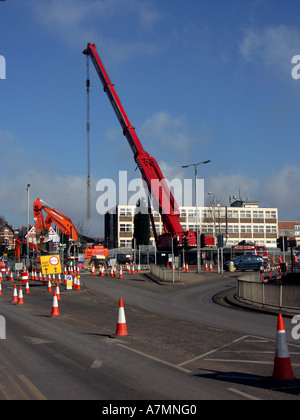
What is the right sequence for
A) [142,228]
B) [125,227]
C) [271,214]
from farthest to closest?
1. [271,214]
2. [125,227]
3. [142,228]

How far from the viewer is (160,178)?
38.2 metres

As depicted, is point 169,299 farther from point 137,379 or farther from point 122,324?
point 137,379

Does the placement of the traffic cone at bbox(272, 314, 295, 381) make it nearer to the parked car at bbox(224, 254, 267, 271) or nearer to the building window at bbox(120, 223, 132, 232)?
the parked car at bbox(224, 254, 267, 271)

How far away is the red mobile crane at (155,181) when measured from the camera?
3738 cm

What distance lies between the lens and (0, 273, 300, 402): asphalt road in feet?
23.4

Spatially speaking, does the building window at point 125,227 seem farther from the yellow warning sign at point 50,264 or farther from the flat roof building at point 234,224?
the yellow warning sign at point 50,264

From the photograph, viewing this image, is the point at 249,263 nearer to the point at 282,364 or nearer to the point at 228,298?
the point at 228,298

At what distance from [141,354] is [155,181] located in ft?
92.1

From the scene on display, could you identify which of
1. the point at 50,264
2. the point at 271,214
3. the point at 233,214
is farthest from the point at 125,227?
the point at 50,264

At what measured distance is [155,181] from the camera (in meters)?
37.8
